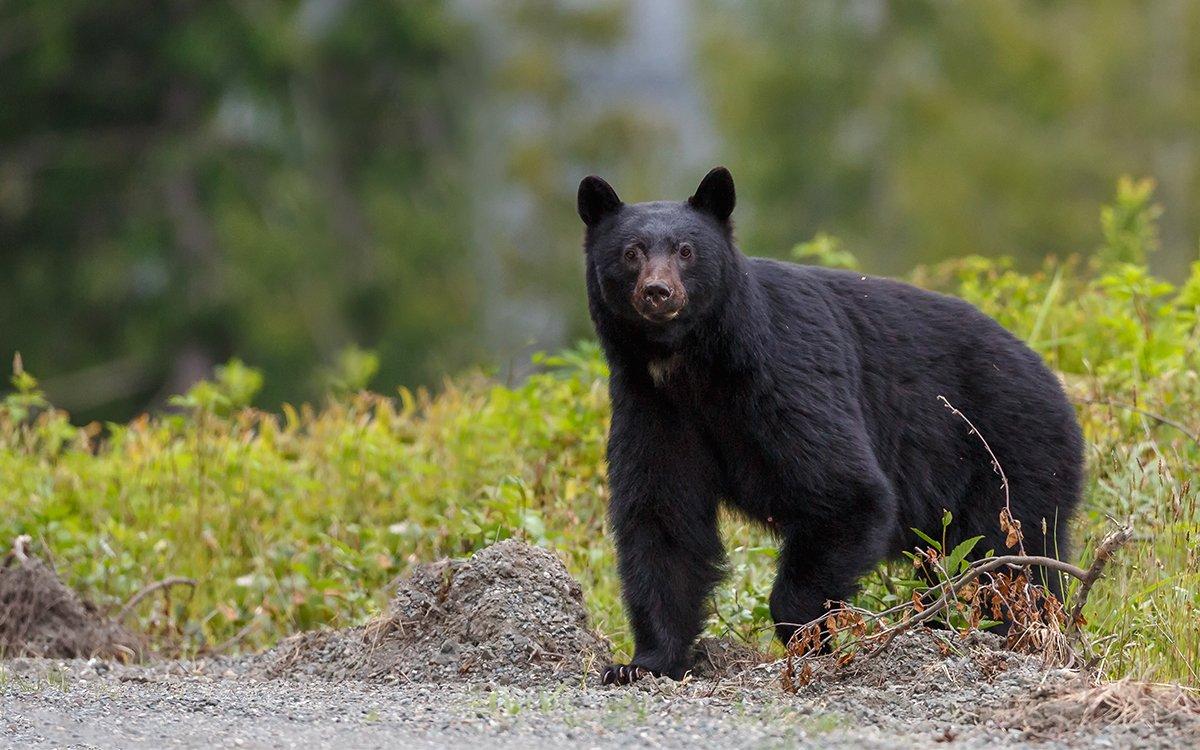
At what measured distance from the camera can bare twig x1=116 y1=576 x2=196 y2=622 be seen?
7156 mm

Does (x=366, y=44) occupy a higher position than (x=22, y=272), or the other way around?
(x=366, y=44)

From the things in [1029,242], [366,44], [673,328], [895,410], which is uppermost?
[366,44]

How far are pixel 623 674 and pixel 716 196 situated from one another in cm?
165

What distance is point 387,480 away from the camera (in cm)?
824

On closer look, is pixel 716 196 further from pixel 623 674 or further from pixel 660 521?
pixel 623 674

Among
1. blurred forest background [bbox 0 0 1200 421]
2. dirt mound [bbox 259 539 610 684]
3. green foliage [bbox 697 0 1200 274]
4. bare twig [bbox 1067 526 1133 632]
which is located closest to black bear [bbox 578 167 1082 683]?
dirt mound [bbox 259 539 610 684]

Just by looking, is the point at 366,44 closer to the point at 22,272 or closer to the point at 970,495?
the point at 22,272

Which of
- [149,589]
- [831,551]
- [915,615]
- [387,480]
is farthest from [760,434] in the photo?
[387,480]

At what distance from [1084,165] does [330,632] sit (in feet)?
80.9

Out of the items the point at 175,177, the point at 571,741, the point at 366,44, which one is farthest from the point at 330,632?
the point at 366,44

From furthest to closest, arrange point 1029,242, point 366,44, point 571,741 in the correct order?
point 1029,242
point 366,44
point 571,741

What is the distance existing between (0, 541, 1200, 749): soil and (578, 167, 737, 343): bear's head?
3.18 ft

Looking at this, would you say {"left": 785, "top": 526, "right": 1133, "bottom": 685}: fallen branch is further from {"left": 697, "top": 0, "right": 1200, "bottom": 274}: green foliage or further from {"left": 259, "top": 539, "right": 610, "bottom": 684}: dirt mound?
{"left": 697, "top": 0, "right": 1200, "bottom": 274}: green foliage

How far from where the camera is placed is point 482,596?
18.9ft
